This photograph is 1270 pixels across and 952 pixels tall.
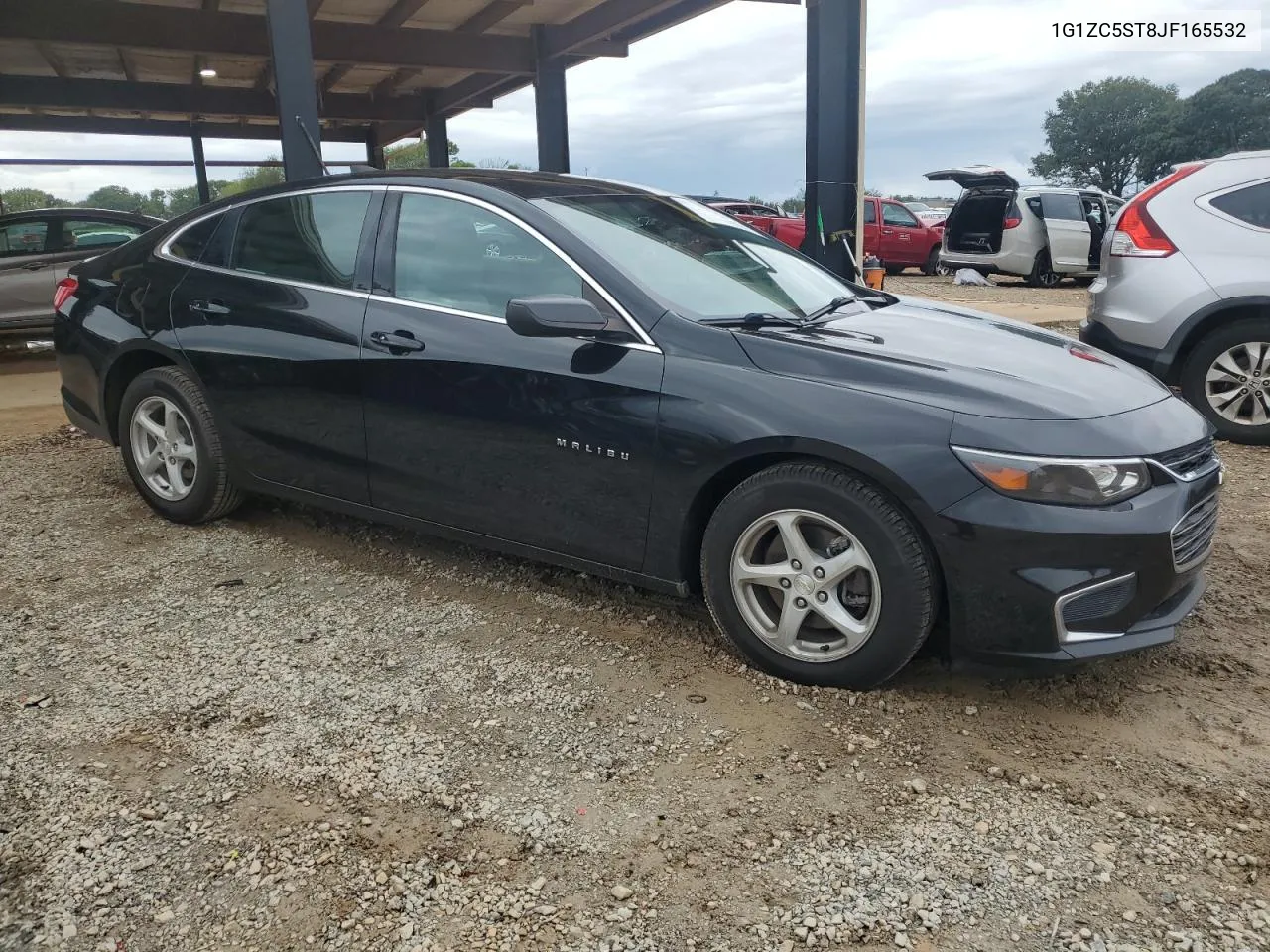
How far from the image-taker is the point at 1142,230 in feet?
19.0

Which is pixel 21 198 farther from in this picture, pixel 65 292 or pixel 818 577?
pixel 818 577

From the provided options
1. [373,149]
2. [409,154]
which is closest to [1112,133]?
[409,154]

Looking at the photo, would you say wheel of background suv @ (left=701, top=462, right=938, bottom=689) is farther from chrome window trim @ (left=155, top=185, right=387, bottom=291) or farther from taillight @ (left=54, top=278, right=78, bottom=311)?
taillight @ (left=54, top=278, right=78, bottom=311)

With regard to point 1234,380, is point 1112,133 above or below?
above

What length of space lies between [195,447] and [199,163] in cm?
1593

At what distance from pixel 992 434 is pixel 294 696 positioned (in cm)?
215

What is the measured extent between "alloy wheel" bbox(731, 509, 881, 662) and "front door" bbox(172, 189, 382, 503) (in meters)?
1.62

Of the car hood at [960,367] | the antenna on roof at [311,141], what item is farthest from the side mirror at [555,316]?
the antenna on roof at [311,141]

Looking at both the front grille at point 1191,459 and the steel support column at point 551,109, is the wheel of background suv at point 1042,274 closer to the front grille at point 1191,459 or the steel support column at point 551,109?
the steel support column at point 551,109

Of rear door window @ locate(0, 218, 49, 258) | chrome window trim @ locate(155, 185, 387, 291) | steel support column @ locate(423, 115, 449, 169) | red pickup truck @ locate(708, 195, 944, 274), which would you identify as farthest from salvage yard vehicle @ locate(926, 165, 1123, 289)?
chrome window trim @ locate(155, 185, 387, 291)

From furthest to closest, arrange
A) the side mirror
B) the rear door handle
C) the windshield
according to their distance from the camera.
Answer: the rear door handle
the windshield
the side mirror

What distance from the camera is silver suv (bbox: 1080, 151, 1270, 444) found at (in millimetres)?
5527

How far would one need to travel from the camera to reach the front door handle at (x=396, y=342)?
349 cm

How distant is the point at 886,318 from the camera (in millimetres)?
3533
